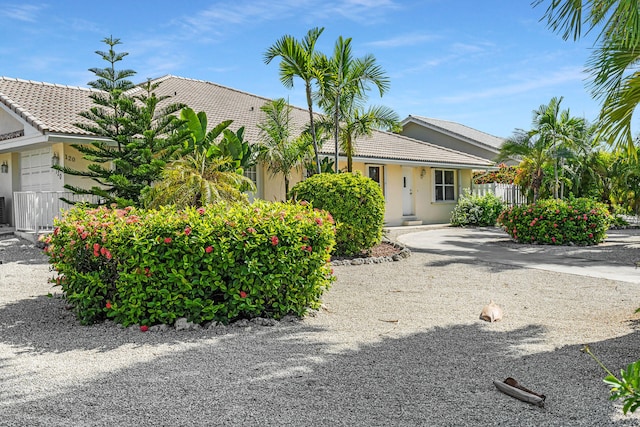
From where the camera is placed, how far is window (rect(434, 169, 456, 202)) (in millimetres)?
24969

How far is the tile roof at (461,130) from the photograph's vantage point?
3172 cm

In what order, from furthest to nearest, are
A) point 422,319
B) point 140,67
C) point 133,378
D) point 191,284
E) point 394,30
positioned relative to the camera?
1. point 140,67
2. point 394,30
3. point 422,319
4. point 191,284
5. point 133,378

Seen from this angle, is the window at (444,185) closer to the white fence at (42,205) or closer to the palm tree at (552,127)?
the palm tree at (552,127)

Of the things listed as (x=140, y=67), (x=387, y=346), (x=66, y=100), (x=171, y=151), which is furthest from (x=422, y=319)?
(x=66, y=100)

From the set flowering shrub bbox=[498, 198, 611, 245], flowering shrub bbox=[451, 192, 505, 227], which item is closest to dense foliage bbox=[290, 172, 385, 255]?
flowering shrub bbox=[498, 198, 611, 245]

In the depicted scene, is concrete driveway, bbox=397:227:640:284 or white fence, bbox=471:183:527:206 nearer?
concrete driveway, bbox=397:227:640:284

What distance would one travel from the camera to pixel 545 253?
42.8ft

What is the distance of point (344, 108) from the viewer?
14.6 m

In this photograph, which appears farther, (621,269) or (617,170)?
(617,170)

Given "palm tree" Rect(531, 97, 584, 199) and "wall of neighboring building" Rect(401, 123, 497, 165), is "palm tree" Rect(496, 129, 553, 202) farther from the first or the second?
"wall of neighboring building" Rect(401, 123, 497, 165)

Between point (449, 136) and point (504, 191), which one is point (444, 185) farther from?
point (449, 136)

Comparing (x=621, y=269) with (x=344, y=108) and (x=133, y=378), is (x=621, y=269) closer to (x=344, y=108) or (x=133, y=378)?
(x=344, y=108)

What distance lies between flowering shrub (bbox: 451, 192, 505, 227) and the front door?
1897 millimetres

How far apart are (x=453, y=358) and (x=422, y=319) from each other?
158 centimetres
